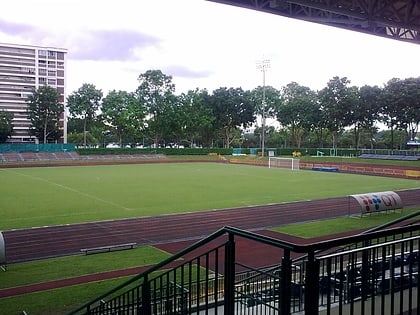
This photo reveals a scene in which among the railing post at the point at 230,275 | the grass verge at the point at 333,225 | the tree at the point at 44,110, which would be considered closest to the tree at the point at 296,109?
the tree at the point at 44,110

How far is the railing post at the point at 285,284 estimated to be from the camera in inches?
118

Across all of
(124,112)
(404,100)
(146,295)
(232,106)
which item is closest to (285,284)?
(146,295)

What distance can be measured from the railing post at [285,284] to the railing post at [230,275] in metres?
0.56

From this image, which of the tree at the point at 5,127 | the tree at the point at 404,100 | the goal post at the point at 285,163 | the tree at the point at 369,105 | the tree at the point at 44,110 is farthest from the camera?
the tree at the point at 44,110

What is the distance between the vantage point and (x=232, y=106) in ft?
299

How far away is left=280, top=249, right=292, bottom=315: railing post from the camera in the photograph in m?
2.99

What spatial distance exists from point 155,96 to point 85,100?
14.5m

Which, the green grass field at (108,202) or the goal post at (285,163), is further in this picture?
the goal post at (285,163)

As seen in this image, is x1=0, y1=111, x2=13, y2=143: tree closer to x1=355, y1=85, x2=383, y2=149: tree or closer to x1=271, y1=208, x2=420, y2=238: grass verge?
x1=355, y1=85, x2=383, y2=149: tree

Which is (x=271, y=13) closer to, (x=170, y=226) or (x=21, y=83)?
(x=170, y=226)

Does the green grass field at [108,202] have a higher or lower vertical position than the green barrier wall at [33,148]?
lower

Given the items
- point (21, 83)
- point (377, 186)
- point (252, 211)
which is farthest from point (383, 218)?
point (21, 83)

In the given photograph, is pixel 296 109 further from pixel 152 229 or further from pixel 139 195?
pixel 152 229

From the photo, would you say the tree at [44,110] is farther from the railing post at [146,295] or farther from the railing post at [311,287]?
the railing post at [311,287]
